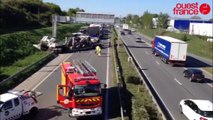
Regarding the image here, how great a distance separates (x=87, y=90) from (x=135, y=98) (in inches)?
208

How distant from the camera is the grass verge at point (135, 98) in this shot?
18.4 metres

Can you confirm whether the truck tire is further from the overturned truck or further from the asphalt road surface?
the overturned truck

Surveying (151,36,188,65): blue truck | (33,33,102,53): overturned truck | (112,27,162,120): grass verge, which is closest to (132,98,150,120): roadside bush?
(112,27,162,120): grass verge

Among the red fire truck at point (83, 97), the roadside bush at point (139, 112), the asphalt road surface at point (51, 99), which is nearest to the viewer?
the roadside bush at point (139, 112)

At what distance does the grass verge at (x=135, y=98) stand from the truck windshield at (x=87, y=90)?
7.18 ft

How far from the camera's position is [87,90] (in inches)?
715

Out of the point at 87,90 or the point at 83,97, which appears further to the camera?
the point at 87,90

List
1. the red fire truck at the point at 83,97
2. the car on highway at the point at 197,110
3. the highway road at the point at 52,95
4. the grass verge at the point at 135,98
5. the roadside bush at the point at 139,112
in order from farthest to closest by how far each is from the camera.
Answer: the car on highway at the point at 197,110, the highway road at the point at 52,95, the grass verge at the point at 135,98, the red fire truck at the point at 83,97, the roadside bush at the point at 139,112

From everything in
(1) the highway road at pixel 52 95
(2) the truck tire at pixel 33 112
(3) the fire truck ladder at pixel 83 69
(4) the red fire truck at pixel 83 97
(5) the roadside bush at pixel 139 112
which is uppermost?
(3) the fire truck ladder at pixel 83 69

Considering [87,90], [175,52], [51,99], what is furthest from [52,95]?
[175,52]

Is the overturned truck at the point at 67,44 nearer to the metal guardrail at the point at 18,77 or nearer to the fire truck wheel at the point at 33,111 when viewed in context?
the metal guardrail at the point at 18,77

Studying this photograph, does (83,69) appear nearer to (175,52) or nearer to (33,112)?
(33,112)

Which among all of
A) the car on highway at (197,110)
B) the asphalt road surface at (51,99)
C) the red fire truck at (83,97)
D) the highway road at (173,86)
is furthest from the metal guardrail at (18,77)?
the car on highway at (197,110)

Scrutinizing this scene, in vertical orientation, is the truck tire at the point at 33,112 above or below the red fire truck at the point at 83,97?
below
